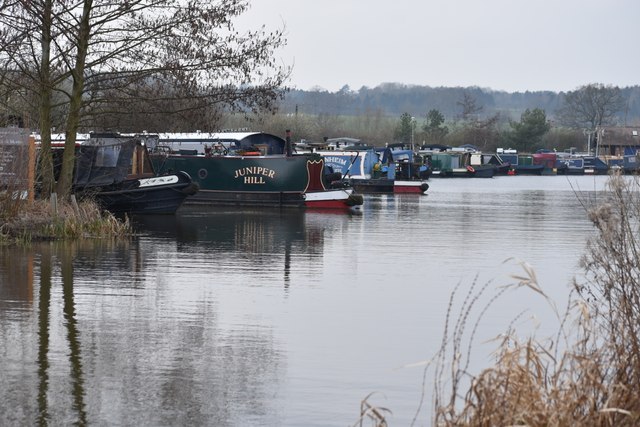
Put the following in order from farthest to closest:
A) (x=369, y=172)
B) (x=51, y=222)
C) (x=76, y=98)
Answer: (x=369, y=172), (x=76, y=98), (x=51, y=222)

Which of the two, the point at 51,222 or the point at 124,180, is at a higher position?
the point at 124,180

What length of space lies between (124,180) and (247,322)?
73.7ft

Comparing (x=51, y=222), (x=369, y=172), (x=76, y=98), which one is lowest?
(x=369, y=172)

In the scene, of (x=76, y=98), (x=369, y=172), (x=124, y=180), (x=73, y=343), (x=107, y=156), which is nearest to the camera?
(x=73, y=343)

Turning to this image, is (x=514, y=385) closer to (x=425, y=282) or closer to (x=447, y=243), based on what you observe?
(x=425, y=282)

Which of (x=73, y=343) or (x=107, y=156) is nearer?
(x=73, y=343)

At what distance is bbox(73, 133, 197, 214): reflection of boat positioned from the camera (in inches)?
1393

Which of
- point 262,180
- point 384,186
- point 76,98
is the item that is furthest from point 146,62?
point 384,186

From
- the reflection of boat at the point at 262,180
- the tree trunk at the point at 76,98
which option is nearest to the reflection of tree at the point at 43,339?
the tree trunk at the point at 76,98

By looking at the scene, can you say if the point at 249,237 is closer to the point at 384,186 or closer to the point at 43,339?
the point at 43,339

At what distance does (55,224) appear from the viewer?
2350 centimetres

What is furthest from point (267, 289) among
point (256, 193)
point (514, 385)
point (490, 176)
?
point (490, 176)

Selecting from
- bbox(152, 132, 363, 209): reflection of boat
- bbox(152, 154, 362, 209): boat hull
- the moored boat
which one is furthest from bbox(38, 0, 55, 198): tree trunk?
the moored boat

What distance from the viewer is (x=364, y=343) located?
1294 centimetres
